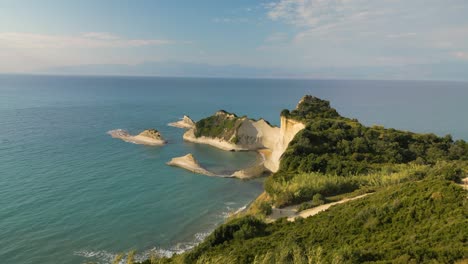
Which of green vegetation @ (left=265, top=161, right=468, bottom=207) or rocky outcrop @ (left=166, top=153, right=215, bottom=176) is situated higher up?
green vegetation @ (left=265, top=161, right=468, bottom=207)

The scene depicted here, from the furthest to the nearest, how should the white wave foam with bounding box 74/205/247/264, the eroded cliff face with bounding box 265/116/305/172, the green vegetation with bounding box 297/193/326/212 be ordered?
the eroded cliff face with bounding box 265/116/305/172 → the green vegetation with bounding box 297/193/326/212 → the white wave foam with bounding box 74/205/247/264

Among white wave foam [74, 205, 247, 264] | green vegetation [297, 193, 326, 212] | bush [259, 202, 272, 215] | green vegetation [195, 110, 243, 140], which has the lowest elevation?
white wave foam [74, 205, 247, 264]

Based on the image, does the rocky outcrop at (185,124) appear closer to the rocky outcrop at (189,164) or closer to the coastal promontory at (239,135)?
the coastal promontory at (239,135)

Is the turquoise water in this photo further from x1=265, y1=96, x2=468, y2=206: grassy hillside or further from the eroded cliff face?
x1=265, y1=96, x2=468, y2=206: grassy hillside

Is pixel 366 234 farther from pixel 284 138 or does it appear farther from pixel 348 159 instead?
→ pixel 284 138

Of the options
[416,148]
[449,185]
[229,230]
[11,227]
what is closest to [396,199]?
[449,185]

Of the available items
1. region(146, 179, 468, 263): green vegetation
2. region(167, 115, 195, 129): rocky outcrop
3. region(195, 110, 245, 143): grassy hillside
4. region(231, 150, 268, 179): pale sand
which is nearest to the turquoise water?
region(231, 150, 268, 179): pale sand

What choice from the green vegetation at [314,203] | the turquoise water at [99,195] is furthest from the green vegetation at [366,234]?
the turquoise water at [99,195]

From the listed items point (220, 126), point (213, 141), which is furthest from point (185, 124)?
point (213, 141)

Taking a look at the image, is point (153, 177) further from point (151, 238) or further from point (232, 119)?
point (232, 119)
